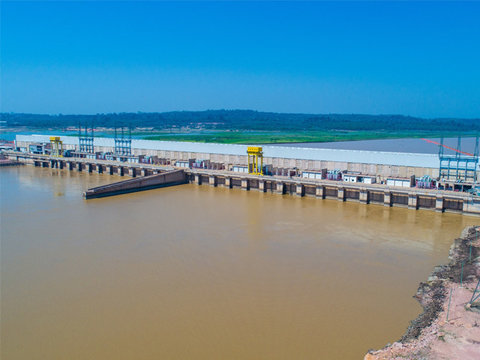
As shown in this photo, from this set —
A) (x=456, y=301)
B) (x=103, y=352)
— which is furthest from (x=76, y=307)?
(x=456, y=301)

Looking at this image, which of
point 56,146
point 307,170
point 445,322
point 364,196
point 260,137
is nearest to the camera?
point 445,322

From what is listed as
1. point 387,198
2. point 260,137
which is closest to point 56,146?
point 387,198

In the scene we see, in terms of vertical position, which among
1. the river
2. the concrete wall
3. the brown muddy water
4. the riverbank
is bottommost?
the brown muddy water

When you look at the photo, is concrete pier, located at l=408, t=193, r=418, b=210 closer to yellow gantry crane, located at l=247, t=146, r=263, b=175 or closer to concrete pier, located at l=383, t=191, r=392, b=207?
concrete pier, located at l=383, t=191, r=392, b=207

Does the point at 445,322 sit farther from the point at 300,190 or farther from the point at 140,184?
the point at 140,184

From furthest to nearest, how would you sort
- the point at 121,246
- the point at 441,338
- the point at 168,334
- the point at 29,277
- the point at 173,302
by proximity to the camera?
the point at 121,246 → the point at 29,277 → the point at 173,302 → the point at 168,334 → the point at 441,338

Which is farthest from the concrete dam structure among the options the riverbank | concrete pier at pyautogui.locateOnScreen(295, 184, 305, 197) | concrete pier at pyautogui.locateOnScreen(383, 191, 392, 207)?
the riverbank

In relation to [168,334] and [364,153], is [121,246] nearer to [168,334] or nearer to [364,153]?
[168,334]
